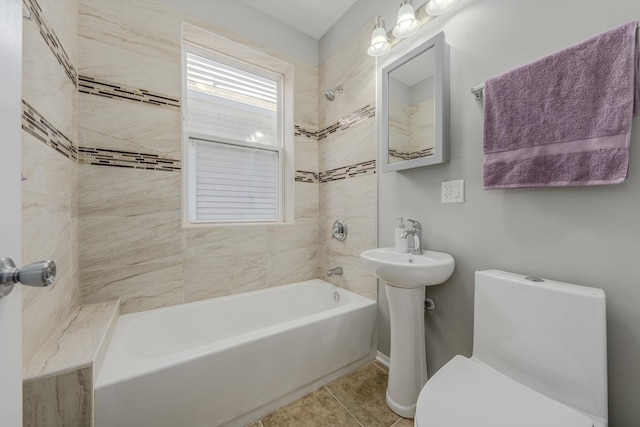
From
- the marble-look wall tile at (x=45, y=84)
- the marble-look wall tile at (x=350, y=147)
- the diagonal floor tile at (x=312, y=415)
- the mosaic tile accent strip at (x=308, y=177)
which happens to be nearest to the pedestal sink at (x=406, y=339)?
the diagonal floor tile at (x=312, y=415)

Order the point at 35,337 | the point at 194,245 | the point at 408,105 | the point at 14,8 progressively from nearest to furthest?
1. the point at 14,8
2. the point at 35,337
3. the point at 408,105
4. the point at 194,245

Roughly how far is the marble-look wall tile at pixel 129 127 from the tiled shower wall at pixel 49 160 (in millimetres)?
67

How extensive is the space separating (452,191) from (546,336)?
2.35 ft

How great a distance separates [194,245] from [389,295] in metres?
1.32

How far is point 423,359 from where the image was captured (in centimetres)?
134

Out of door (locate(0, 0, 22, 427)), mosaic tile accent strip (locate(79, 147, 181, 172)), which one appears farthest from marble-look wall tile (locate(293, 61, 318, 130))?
door (locate(0, 0, 22, 427))

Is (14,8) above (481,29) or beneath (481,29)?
beneath

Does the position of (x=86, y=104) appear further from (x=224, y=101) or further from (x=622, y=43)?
(x=622, y=43)

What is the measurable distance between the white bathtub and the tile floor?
5 centimetres

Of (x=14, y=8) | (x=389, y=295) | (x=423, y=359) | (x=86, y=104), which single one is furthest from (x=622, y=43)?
(x=86, y=104)

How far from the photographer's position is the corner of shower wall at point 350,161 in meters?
1.82

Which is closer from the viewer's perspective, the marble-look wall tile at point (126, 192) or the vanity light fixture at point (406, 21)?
the vanity light fixture at point (406, 21)

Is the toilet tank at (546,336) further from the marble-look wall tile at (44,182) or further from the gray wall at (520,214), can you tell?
the marble-look wall tile at (44,182)

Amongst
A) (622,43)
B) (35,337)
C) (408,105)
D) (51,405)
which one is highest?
(408,105)
